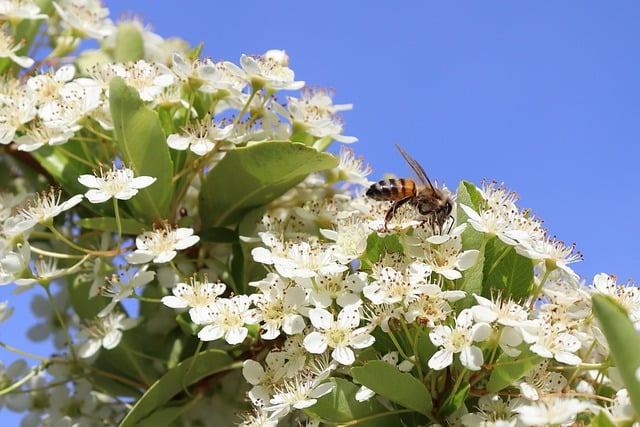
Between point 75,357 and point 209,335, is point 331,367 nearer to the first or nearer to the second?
point 209,335

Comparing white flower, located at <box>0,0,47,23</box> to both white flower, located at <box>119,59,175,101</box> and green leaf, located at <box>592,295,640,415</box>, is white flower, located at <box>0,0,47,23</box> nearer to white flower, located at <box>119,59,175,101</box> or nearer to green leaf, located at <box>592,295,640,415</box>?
white flower, located at <box>119,59,175,101</box>

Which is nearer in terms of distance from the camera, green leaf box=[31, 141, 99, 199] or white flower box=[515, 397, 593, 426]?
white flower box=[515, 397, 593, 426]

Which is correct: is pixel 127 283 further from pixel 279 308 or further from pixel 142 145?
pixel 279 308

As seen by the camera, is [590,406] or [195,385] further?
[195,385]

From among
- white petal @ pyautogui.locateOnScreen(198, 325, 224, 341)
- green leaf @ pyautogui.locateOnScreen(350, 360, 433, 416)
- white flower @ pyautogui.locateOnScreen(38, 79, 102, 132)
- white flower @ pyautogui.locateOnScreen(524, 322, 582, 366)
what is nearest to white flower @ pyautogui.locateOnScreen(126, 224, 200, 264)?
white petal @ pyautogui.locateOnScreen(198, 325, 224, 341)

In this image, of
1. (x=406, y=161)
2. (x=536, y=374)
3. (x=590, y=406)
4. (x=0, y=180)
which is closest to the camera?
(x=590, y=406)

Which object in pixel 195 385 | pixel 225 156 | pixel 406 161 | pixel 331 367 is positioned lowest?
pixel 195 385

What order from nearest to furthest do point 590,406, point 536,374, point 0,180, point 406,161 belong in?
point 590,406 < point 536,374 < point 406,161 < point 0,180

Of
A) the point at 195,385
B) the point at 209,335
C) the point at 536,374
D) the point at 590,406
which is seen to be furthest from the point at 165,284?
the point at 590,406
